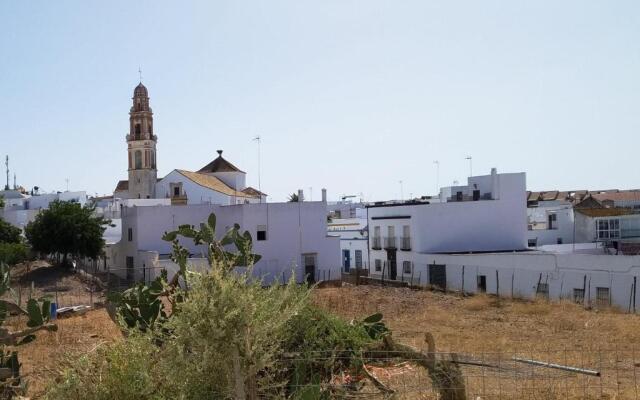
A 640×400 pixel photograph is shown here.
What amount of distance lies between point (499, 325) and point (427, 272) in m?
15.2

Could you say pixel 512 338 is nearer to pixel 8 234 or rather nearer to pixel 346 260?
pixel 346 260

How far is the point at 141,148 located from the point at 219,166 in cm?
747

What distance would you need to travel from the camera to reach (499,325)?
55.7 feet

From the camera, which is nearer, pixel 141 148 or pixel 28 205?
pixel 141 148

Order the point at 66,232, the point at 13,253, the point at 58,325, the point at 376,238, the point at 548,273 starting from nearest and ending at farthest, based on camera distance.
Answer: the point at 58,325 < the point at 548,273 < the point at 13,253 < the point at 66,232 < the point at 376,238

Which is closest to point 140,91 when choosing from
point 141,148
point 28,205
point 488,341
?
point 141,148

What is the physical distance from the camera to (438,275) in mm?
31188

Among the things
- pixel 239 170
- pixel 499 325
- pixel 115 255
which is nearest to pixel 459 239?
pixel 499 325

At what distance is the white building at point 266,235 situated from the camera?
101ft

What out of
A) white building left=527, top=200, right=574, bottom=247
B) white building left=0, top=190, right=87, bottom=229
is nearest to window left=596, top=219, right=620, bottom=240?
white building left=527, top=200, right=574, bottom=247

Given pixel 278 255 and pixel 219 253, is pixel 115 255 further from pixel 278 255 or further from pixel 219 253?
pixel 219 253

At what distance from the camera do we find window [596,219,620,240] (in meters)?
36.5

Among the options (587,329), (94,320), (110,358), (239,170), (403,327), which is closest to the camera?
(110,358)

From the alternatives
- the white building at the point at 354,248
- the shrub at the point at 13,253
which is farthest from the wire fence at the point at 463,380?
the white building at the point at 354,248
